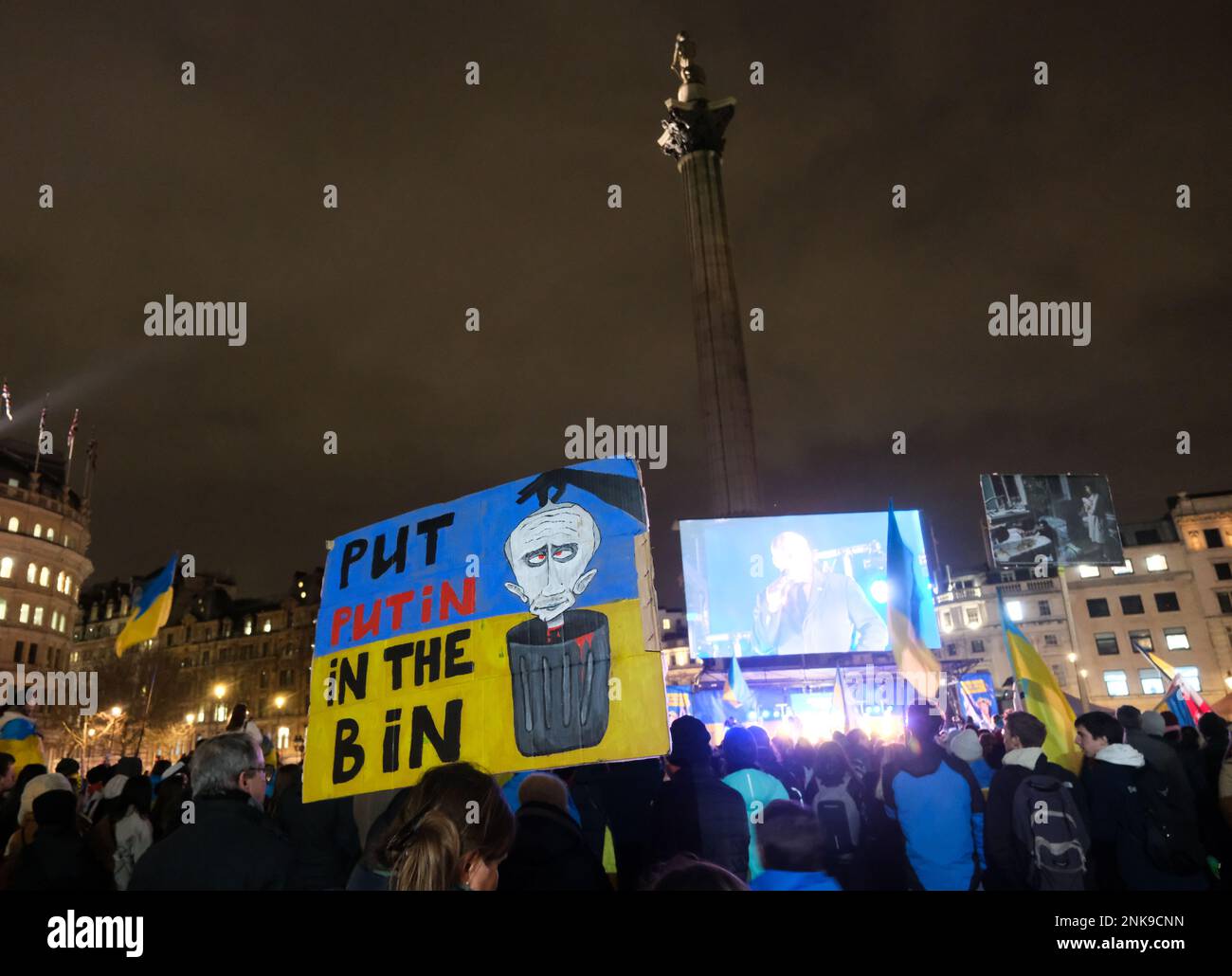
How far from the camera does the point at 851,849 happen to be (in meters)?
7.78

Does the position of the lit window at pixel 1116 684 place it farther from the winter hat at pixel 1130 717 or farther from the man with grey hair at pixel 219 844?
the man with grey hair at pixel 219 844

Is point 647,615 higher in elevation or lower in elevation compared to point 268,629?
lower

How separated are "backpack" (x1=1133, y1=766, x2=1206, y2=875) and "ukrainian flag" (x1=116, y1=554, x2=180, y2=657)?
19197mm

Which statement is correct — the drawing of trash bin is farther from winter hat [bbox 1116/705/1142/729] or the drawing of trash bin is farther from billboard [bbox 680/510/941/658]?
billboard [bbox 680/510/941/658]

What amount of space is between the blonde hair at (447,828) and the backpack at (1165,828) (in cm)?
576

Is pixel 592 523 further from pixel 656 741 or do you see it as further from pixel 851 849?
pixel 851 849

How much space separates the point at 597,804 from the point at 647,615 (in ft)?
7.73

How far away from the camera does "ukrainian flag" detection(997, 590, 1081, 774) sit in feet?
30.9

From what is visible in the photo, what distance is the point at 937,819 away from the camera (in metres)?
6.84

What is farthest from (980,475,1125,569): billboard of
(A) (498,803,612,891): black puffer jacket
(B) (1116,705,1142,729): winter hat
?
(A) (498,803,612,891): black puffer jacket

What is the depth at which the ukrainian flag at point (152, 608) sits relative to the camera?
Answer: 18.7 meters

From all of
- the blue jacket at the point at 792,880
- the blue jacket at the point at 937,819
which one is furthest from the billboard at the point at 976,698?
the blue jacket at the point at 792,880
